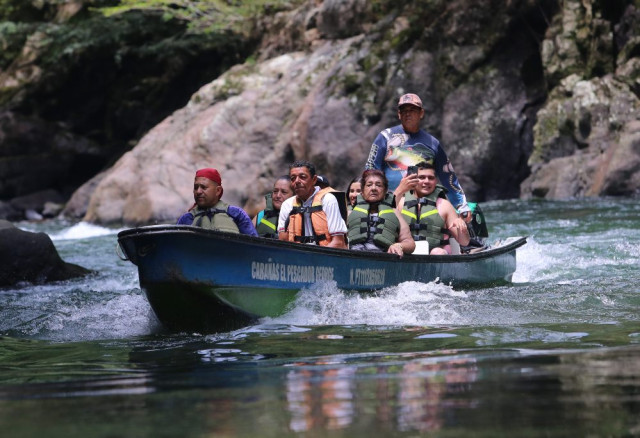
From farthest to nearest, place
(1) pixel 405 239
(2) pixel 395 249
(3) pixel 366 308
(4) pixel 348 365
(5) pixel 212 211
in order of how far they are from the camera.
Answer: (1) pixel 405 239 → (2) pixel 395 249 → (5) pixel 212 211 → (3) pixel 366 308 → (4) pixel 348 365

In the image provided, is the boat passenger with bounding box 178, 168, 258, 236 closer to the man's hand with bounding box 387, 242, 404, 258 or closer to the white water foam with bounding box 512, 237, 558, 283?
the man's hand with bounding box 387, 242, 404, 258

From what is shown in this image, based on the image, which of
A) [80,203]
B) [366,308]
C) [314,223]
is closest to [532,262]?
[314,223]

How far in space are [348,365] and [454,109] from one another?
603 inches

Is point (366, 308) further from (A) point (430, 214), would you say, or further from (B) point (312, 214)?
(A) point (430, 214)

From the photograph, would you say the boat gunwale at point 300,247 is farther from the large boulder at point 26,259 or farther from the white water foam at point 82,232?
the white water foam at point 82,232

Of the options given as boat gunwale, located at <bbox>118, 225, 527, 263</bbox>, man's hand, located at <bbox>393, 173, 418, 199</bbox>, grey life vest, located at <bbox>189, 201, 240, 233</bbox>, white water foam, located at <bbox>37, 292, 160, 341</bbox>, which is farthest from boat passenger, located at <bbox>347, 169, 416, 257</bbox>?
white water foam, located at <bbox>37, 292, 160, 341</bbox>

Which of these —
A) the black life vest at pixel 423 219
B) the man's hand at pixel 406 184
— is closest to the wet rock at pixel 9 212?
the man's hand at pixel 406 184

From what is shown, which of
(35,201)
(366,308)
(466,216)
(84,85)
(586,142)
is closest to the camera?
(366,308)

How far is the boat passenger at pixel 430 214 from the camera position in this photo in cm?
863

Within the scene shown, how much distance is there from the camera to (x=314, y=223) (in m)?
8.02

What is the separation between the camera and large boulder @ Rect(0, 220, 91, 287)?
1105cm

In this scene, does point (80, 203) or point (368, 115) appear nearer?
point (368, 115)

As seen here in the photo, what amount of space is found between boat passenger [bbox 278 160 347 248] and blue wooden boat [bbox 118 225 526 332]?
22.2 inches

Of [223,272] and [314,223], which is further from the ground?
[314,223]
